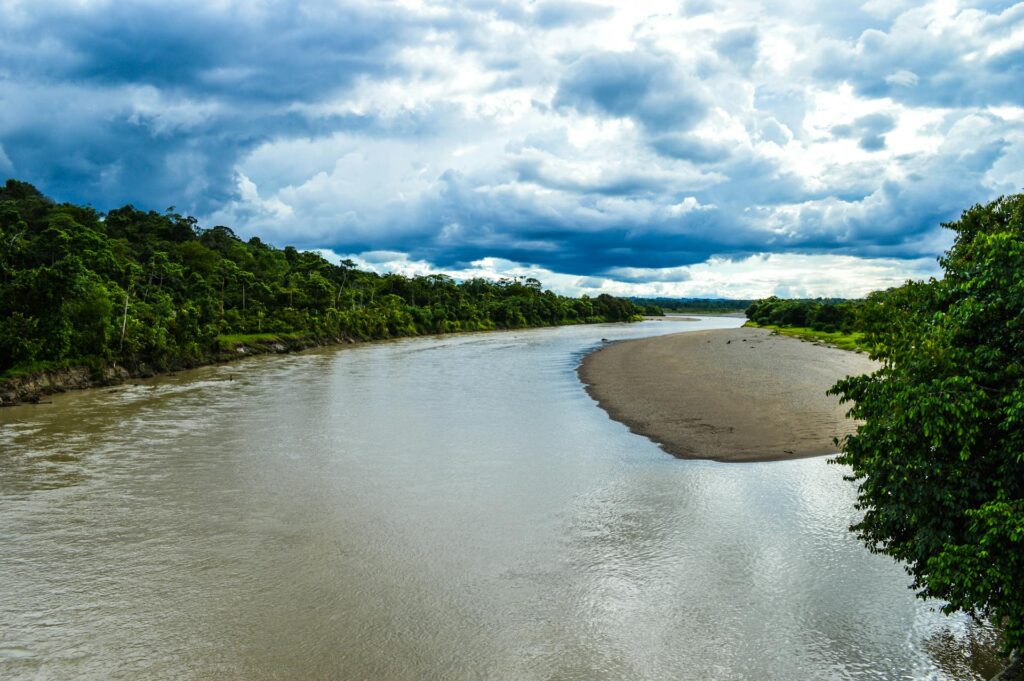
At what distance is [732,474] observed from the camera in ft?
63.4

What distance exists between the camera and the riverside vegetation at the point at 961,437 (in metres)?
6.97

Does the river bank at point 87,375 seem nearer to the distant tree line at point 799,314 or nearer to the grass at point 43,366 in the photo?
the grass at point 43,366

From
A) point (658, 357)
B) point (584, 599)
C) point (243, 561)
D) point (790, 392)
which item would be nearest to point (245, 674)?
point (243, 561)

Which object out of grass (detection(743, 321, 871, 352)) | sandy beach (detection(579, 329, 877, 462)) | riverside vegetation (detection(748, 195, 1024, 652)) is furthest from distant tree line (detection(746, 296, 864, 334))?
riverside vegetation (detection(748, 195, 1024, 652))

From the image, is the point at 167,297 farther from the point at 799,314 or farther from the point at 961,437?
the point at 799,314

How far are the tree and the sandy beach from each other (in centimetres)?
1272

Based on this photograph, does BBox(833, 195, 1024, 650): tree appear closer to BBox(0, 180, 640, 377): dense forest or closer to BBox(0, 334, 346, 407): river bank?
BBox(0, 334, 346, 407): river bank

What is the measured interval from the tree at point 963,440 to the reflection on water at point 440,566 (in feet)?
8.03

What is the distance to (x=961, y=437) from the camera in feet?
24.3

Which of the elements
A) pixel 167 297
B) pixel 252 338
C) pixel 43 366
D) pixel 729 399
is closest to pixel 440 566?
pixel 729 399

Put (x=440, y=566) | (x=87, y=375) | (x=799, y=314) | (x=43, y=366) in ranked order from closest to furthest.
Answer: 1. (x=440, y=566)
2. (x=43, y=366)
3. (x=87, y=375)
4. (x=799, y=314)

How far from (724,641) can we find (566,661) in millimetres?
2627

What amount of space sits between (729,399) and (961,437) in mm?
25755

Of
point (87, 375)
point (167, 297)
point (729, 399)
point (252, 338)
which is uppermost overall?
point (167, 297)
